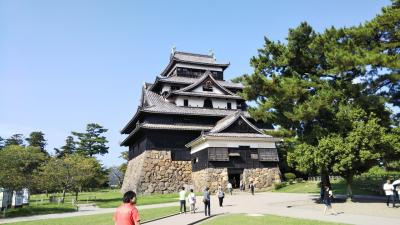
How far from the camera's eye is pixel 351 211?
17.7 metres

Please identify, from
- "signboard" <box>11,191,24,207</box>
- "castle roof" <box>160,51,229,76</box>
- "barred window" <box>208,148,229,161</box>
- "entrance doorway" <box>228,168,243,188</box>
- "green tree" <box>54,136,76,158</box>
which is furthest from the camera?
"green tree" <box>54,136,76,158</box>

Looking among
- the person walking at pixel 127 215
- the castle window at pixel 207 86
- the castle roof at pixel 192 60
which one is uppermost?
the castle roof at pixel 192 60

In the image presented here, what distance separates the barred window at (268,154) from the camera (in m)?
36.2

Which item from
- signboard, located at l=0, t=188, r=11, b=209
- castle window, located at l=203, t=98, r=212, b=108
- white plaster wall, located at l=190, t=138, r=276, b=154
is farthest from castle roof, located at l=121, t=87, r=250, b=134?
signboard, located at l=0, t=188, r=11, b=209

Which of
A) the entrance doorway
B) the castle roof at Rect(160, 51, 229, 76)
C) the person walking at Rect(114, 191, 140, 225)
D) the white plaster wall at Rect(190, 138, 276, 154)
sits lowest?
the entrance doorway

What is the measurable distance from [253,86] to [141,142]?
20536 mm

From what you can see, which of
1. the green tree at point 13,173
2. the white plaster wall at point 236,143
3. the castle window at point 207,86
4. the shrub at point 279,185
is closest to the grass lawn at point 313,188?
the shrub at point 279,185

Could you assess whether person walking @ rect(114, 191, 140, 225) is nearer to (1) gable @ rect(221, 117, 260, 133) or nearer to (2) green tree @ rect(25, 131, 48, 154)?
(1) gable @ rect(221, 117, 260, 133)

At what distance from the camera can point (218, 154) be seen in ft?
113

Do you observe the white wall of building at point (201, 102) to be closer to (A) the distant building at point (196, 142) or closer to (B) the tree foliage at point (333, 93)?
(A) the distant building at point (196, 142)

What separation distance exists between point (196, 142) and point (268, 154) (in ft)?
26.2

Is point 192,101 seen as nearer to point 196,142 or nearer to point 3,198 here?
point 196,142

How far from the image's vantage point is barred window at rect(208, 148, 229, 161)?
3419 cm

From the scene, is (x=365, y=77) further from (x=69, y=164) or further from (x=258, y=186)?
(x=69, y=164)
